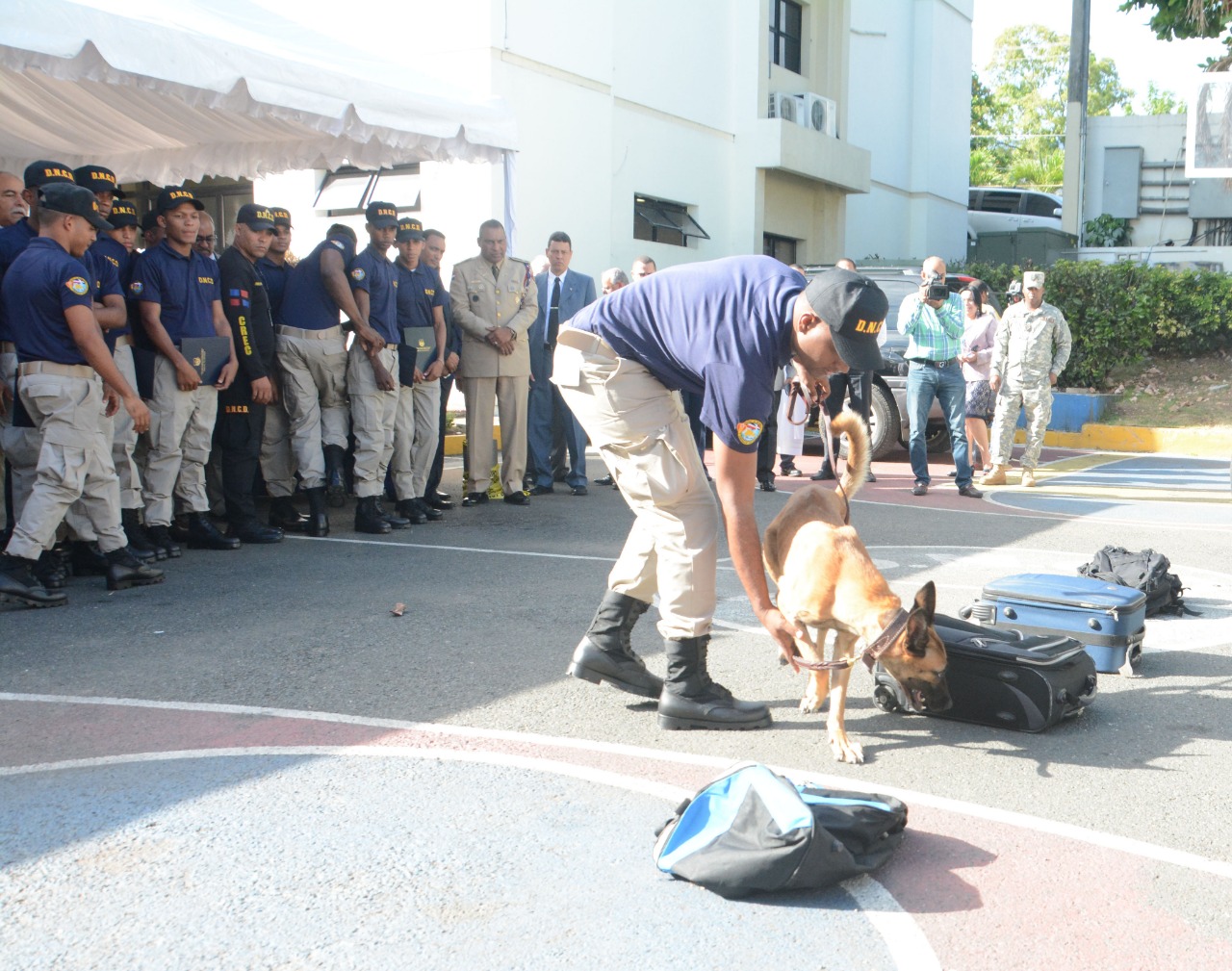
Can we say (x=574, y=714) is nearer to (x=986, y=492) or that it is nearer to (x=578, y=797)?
(x=578, y=797)

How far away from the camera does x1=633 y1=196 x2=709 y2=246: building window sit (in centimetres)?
1873

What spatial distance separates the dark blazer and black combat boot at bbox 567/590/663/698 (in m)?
6.29

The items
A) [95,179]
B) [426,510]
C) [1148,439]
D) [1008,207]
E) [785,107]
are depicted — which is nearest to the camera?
[95,179]

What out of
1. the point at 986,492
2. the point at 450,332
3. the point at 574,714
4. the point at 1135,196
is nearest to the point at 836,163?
the point at 1135,196

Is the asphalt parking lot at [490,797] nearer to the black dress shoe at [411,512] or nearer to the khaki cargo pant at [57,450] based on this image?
the khaki cargo pant at [57,450]

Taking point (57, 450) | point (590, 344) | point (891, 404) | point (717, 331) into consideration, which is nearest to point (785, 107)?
point (891, 404)

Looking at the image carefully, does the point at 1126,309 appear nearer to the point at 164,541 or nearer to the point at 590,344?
the point at 164,541

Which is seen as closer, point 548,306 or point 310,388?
point 310,388

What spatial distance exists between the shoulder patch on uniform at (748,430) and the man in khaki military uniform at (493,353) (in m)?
6.19

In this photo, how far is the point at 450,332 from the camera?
392 inches

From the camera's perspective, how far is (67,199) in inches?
247

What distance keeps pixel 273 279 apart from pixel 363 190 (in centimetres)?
787

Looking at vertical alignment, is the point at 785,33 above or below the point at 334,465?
above

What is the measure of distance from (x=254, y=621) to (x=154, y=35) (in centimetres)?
413
